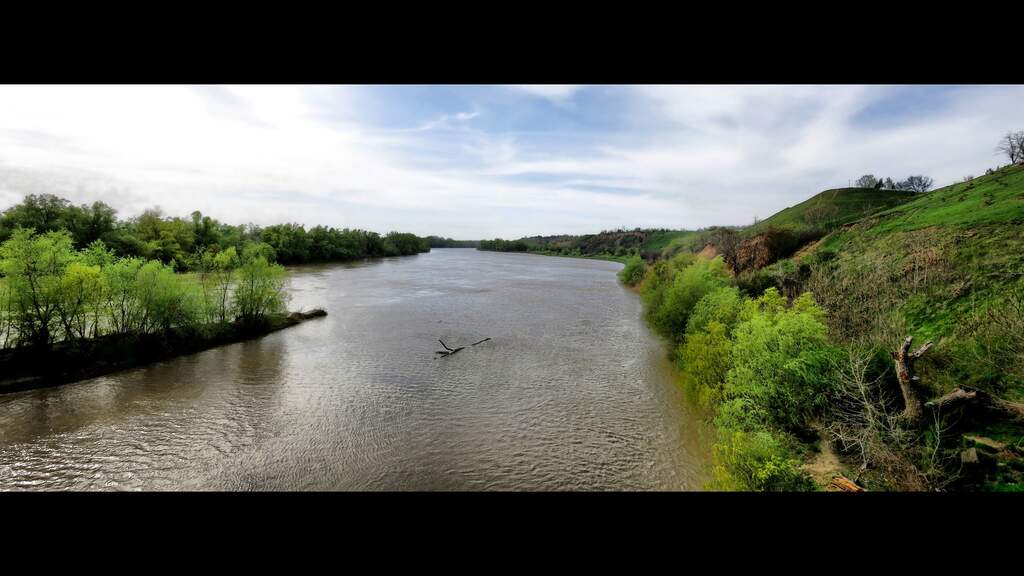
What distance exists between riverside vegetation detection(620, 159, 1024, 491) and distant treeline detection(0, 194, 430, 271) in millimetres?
24063

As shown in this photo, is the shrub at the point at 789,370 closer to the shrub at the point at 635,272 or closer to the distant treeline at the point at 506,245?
the shrub at the point at 635,272

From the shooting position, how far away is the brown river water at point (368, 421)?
987cm

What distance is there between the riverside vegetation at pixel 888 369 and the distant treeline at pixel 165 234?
24063mm

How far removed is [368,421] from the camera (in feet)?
41.7

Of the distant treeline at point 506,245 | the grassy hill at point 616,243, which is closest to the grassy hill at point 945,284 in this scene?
the grassy hill at point 616,243

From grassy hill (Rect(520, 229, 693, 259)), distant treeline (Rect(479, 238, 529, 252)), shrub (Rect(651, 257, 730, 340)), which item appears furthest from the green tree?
distant treeline (Rect(479, 238, 529, 252))

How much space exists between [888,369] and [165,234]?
180ft

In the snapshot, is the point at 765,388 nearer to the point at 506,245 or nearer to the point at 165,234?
the point at 165,234

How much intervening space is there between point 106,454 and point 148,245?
107 feet
